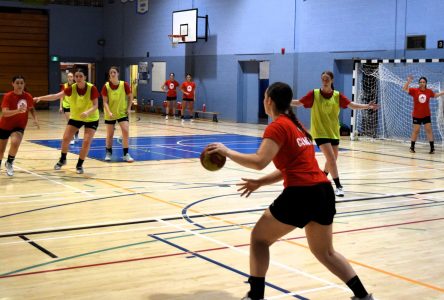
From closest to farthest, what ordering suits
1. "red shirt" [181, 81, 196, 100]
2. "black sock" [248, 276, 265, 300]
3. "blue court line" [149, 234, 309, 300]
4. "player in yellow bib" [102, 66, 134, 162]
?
1. "black sock" [248, 276, 265, 300]
2. "blue court line" [149, 234, 309, 300]
3. "player in yellow bib" [102, 66, 134, 162]
4. "red shirt" [181, 81, 196, 100]

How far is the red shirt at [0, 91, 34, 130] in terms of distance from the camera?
34.9 feet

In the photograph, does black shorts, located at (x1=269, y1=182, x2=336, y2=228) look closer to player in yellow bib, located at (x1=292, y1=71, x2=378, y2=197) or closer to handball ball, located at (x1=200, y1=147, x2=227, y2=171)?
handball ball, located at (x1=200, y1=147, x2=227, y2=171)

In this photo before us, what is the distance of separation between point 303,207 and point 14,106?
7.60m

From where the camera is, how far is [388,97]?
19.3 meters

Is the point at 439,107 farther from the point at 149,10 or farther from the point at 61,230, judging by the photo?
the point at 149,10

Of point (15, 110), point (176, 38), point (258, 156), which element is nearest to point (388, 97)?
point (176, 38)

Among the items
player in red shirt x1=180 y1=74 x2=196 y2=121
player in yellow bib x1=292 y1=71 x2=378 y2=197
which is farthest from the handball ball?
player in red shirt x1=180 y1=74 x2=196 y2=121

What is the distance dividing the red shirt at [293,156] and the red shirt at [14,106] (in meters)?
7.23

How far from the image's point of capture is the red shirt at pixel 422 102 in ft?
53.1

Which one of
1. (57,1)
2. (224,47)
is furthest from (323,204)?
(57,1)

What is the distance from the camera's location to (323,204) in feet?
14.4

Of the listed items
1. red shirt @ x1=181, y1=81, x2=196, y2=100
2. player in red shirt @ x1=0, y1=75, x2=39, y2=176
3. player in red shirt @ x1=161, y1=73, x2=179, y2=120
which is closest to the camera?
player in red shirt @ x1=0, y1=75, x2=39, y2=176

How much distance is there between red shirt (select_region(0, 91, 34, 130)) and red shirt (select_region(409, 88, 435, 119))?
978 centimetres

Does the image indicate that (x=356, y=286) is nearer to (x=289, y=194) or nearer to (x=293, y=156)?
(x=289, y=194)
